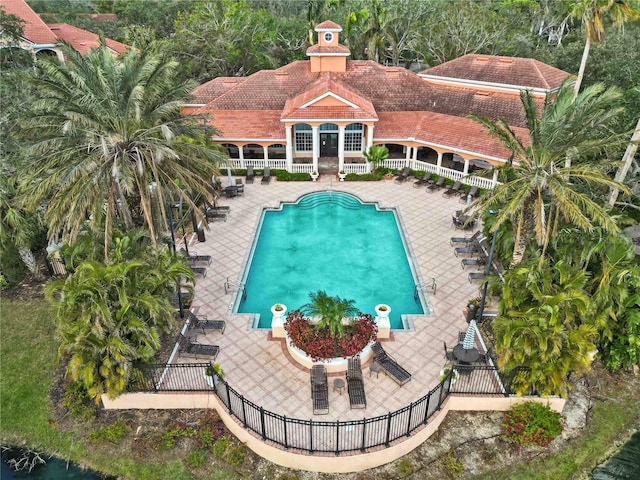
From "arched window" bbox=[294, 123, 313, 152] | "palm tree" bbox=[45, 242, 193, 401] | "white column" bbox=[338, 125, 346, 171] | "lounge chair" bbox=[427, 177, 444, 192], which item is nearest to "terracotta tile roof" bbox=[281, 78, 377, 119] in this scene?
"white column" bbox=[338, 125, 346, 171]

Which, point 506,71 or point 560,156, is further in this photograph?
point 506,71

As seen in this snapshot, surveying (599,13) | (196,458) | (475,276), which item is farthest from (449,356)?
(599,13)

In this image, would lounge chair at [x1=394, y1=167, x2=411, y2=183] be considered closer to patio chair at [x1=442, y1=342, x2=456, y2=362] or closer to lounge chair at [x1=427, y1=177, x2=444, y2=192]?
lounge chair at [x1=427, y1=177, x2=444, y2=192]

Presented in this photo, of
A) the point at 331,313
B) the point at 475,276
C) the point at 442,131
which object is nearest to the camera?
the point at 331,313

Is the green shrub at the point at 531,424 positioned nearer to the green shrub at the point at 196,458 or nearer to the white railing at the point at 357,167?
the green shrub at the point at 196,458

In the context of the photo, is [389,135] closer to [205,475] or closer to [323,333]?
[323,333]

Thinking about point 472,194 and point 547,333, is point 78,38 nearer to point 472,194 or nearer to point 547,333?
point 472,194
